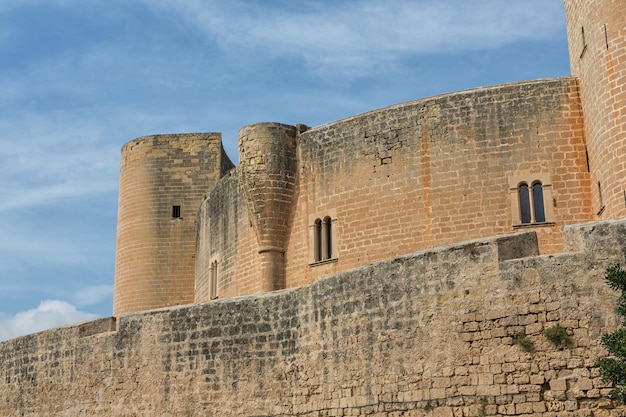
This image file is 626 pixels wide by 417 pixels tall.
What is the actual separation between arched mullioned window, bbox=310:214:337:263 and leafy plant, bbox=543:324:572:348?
10.4m

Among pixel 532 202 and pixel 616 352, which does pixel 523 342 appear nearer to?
pixel 616 352

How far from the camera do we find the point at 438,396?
36.0 ft

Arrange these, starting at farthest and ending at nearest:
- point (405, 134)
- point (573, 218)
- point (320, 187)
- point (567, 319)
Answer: point (320, 187) → point (405, 134) → point (573, 218) → point (567, 319)

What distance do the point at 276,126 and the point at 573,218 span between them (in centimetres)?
682

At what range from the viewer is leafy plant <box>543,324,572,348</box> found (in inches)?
398

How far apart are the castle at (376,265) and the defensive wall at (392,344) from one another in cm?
2

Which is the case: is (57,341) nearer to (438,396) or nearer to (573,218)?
(438,396)

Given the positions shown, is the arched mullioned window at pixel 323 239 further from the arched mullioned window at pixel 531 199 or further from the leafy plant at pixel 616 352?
the leafy plant at pixel 616 352

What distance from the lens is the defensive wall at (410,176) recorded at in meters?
18.3

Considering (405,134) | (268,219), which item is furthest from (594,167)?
(268,219)

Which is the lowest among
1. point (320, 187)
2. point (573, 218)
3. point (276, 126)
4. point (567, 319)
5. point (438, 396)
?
point (438, 396)

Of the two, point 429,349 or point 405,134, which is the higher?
point 405,134

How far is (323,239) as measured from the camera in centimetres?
2067

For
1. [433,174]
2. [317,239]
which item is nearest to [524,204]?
[433,174]
